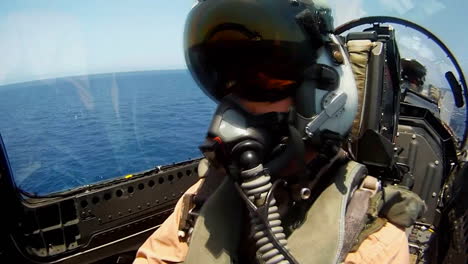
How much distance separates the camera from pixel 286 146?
3.23ft

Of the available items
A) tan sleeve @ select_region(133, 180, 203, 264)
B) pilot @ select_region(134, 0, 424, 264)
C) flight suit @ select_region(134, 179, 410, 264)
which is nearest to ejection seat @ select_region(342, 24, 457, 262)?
pilot @ select_region(134, 0, 424, 264)

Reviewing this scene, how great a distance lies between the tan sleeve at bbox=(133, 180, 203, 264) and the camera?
123 centimetres

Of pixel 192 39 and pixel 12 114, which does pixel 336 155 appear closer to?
pixel 192 39

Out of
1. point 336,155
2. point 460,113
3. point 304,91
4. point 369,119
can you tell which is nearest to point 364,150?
point 369,119

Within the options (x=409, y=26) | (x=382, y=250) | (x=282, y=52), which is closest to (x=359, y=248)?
(x=382, y=250)

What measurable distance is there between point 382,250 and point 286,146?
1.36 feet

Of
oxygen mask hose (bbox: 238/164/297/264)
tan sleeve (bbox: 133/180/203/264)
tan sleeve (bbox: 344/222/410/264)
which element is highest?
oxygen mask hose (bbox: 238/164/297/264)

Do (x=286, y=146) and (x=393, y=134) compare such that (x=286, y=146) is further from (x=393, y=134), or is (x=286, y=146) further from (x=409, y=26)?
(x=409, y=26)

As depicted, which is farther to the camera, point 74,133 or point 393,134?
point 74,133

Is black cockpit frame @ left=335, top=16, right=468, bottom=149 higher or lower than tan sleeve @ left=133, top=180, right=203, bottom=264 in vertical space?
higher

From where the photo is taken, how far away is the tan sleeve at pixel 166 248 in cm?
123

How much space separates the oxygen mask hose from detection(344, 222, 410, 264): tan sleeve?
216 millimetres

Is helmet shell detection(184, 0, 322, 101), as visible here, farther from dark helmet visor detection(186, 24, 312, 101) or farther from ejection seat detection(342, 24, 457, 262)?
ejection seat detection(342, 24, 457, 262)

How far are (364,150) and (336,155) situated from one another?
383mm
